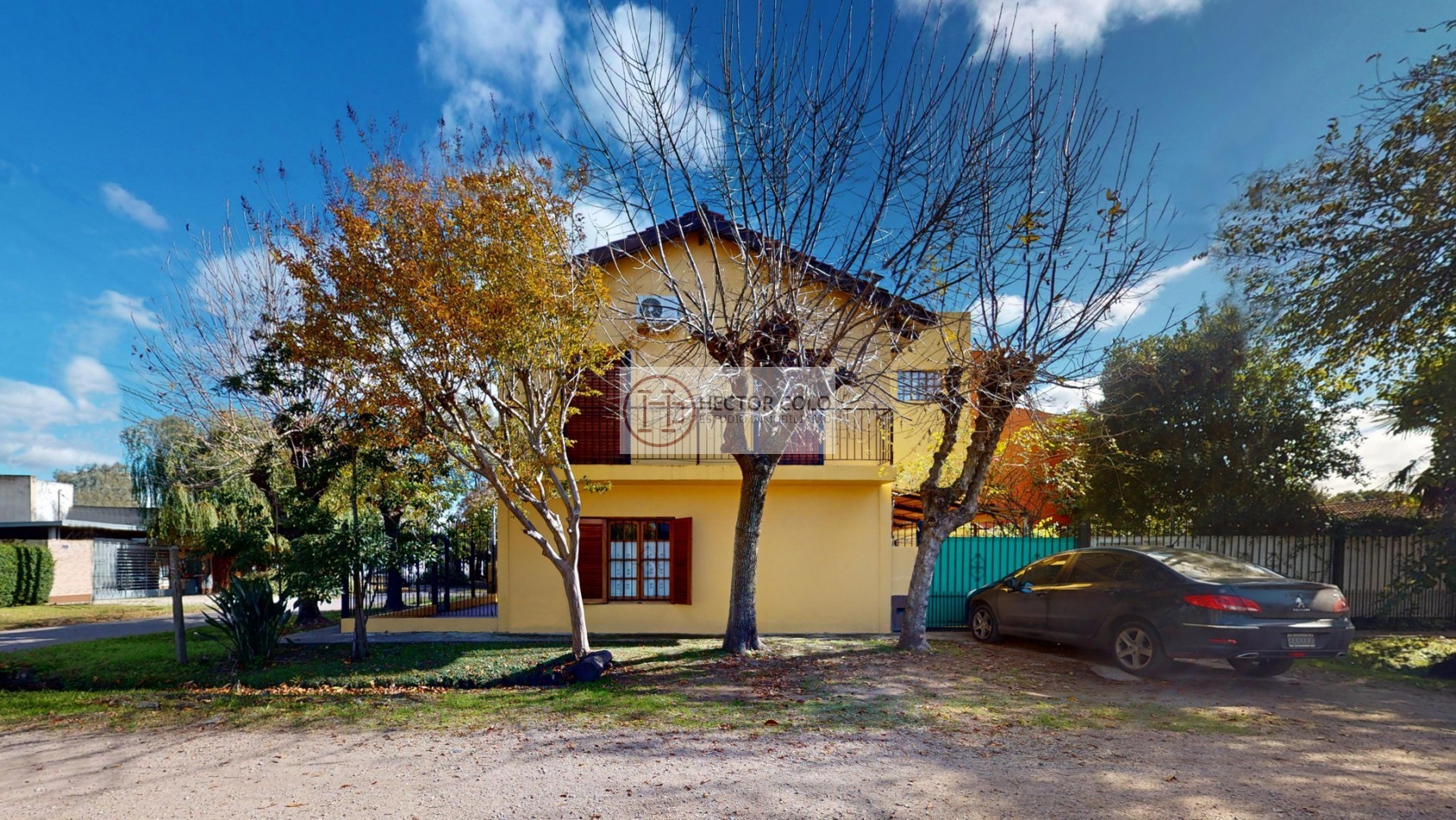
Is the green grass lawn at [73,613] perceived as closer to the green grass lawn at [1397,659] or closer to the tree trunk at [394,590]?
the tree trunk at [394,590]

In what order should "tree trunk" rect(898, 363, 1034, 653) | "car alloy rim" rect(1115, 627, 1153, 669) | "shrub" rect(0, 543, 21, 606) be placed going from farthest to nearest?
"shrub" rect(0, 543, 21, 606) < "tree trunk" rect(898, 363, 1034, 653) < "car alloy rim" rect(1115, 627, 1153, 669)

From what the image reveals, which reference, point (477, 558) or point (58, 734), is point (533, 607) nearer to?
point (477, 558)

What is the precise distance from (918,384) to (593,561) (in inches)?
238

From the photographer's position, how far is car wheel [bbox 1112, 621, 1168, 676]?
7.55 meters

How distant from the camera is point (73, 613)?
17.8 m

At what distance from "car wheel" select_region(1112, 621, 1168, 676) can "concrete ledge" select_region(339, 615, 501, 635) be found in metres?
9.21

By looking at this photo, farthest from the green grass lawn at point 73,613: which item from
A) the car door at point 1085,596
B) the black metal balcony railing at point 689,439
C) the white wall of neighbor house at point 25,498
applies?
the car door at point 1085,596

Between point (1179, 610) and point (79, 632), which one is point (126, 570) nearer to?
point (79, 632)

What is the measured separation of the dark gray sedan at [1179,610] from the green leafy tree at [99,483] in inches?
2380

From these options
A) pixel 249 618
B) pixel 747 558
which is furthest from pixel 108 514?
pixel 747 558

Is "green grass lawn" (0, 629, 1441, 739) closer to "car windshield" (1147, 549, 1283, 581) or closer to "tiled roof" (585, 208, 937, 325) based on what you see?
"car windshield" (1147, 549, 1283, 581)

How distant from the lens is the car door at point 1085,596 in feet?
27.1

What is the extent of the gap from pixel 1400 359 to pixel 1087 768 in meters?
11.0

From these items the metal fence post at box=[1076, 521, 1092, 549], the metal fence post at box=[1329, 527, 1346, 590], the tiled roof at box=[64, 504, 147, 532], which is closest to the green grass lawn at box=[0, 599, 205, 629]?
the tiled roof at box=[64, 504, 147, 532]
